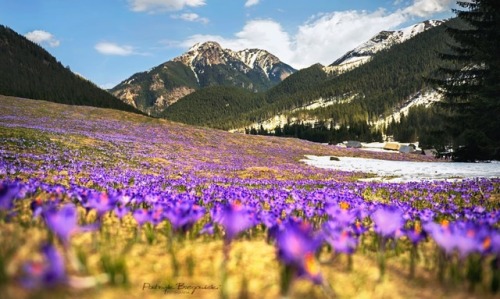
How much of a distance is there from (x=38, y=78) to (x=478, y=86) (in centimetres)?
18462

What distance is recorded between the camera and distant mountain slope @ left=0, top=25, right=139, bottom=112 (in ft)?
476

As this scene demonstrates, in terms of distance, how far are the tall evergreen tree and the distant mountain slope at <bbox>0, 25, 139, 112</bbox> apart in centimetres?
15303

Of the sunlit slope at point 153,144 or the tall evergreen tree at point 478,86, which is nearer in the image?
the tall evergreen tree at point 478,86

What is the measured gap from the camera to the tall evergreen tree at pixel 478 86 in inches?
910

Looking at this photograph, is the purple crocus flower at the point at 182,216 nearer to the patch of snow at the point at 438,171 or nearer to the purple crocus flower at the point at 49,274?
the purple crocus flower at the point at 49,274

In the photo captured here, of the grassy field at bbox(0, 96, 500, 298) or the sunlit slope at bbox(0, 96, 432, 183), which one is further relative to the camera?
the sunlit slope at bbox(0, 96, 432, 183)

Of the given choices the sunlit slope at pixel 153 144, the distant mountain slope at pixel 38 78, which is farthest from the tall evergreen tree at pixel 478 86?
the distant mountain slope at pixel 38 78

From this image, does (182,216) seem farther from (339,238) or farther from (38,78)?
(38,78)

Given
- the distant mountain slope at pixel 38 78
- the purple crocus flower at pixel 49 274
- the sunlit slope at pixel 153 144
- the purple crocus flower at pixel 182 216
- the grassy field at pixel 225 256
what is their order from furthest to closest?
the distant mountain slope at pixel 38 78 < the sunlit slope at pixel 153 144 < the purple crocus flower at pixel 182 216 < the grassy field at pixel 225 256 < the purple crocus flower at pixel 49 274

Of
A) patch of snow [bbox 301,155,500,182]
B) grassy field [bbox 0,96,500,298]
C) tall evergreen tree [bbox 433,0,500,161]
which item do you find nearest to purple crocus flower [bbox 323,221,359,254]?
grassy field [bbox 0,96,500,298]

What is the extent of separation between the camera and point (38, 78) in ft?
537

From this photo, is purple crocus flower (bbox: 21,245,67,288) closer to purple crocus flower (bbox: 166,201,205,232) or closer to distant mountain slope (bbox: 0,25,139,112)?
purple crocus flower (bbox: 166,201,205,232)

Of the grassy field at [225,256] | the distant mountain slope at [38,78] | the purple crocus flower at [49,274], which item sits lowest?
the grassy field at [225,256]

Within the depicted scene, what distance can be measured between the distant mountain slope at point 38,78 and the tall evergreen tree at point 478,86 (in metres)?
153
